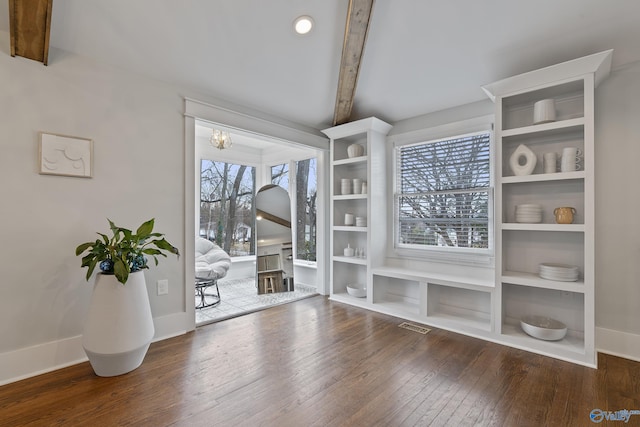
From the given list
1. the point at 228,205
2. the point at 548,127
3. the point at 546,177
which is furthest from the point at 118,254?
the point at 548,127

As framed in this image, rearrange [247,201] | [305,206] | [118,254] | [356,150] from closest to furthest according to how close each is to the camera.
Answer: [118,254] → [356,150] → [305,206] → [247,201]

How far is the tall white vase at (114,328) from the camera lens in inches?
81.1

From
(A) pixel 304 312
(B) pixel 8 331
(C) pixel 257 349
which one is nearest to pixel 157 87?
(B) pixel 8 331

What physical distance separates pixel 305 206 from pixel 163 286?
268cm

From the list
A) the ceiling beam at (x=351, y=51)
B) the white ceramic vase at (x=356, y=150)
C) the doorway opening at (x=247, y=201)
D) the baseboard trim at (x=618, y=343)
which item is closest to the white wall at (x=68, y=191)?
Answer: the ceiling beam at (x=351, y=51)

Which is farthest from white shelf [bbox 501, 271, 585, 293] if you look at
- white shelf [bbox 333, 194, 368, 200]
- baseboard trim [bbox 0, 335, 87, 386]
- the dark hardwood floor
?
baseboard trim [bbox 0, 335, 87, 386]

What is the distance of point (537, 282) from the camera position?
257 centimetres

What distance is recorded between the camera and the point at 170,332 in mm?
2857

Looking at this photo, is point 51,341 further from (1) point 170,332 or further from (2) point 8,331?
(1) point 170,332

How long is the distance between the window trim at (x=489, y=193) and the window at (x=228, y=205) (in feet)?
9.20

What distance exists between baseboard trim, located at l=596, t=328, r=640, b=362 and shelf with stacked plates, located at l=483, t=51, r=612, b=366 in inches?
5.1

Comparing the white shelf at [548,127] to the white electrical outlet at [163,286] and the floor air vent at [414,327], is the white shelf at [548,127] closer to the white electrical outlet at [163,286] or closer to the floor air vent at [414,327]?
the floor air vent at [414,327]

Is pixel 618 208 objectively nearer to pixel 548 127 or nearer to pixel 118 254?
pixel 548 127

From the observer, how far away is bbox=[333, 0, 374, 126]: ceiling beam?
2.45m
